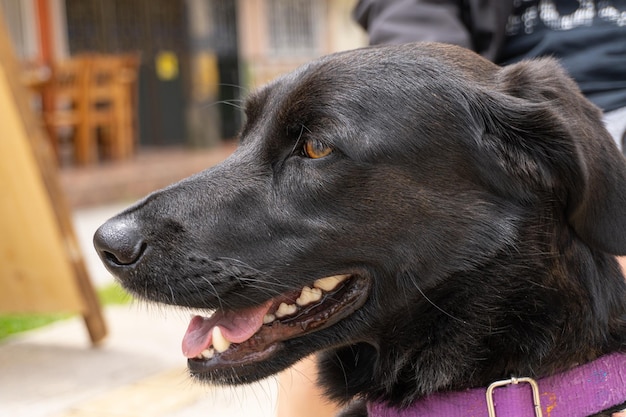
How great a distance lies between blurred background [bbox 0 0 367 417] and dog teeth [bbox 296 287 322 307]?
0.46 meters

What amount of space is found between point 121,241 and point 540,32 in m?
1.45

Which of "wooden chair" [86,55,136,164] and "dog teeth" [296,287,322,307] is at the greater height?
"dog teeth" [296,287,322,307]

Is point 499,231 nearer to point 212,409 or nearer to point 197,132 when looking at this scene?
point 212,409

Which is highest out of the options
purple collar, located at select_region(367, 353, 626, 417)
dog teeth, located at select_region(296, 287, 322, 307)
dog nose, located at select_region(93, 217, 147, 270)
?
dog nose, located at select_region(93, 217, 147, 270)

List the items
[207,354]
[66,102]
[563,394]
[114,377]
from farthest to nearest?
[66,102], [114,377], [207,354], [563,394]

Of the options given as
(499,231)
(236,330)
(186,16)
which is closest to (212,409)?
(236,330)

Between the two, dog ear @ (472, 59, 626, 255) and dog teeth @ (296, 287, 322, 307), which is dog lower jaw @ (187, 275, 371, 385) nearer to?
dog teeth @ (296, 287, 322, 307)

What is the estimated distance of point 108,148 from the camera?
1270cm

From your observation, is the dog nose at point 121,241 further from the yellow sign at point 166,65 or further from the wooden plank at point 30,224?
the yellow sign at point 166,65

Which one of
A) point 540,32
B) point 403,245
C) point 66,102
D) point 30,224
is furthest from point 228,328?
point 66,102

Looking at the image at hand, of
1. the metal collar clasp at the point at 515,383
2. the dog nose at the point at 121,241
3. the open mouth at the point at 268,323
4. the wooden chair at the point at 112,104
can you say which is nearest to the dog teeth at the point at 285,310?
the open mouth at the point at 268,323

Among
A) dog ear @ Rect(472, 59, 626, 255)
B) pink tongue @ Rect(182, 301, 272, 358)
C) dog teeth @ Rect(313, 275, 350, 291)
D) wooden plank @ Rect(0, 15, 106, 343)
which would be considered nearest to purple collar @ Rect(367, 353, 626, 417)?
dog ear @ Rect(472, 59, 626, 255)

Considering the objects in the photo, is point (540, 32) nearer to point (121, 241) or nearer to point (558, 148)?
point (558, 148)

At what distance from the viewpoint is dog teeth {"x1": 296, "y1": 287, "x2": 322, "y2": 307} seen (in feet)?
6.33
